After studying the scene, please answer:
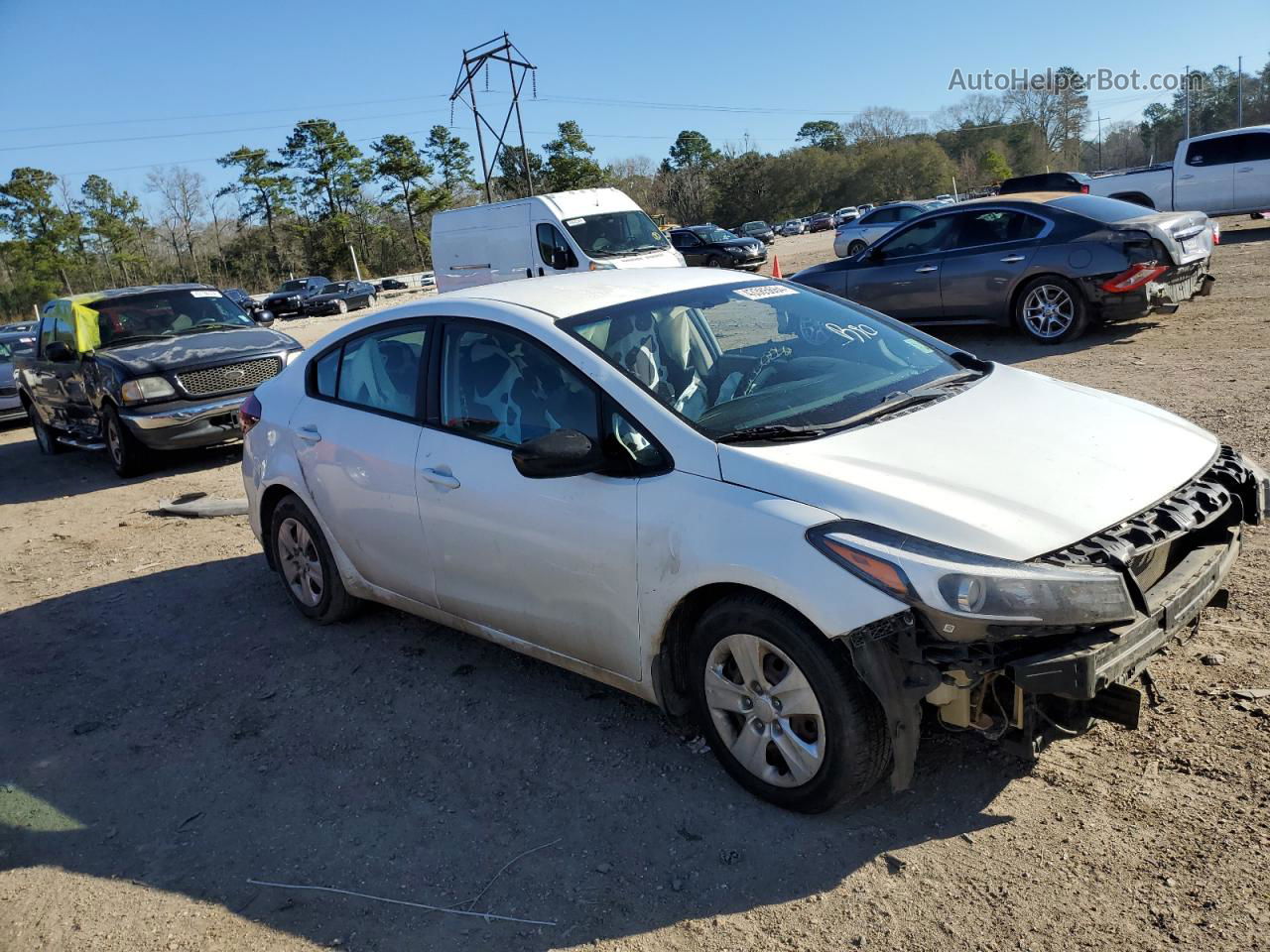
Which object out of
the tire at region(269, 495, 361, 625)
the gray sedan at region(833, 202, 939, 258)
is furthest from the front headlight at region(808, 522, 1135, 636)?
the gray sedan at region(833, 202, 939, 258)

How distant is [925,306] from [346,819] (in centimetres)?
981

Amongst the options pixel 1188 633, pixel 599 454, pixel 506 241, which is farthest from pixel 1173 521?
pixel 506 241

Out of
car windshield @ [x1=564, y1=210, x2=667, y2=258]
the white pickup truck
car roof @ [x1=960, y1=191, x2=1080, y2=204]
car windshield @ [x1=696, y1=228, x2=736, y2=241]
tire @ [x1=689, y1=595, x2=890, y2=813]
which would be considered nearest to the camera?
tire @ [x1=689, y1=595, x2=890, y2=813]

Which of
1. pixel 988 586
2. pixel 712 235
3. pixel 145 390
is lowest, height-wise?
pixel 988 586

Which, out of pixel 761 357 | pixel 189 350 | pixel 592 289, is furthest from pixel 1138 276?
pixel 189 350

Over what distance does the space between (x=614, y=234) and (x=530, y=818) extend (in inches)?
623

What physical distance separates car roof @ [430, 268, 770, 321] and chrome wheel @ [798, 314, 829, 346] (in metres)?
0.38

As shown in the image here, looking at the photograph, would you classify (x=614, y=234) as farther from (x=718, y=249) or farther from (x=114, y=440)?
(x=718, y=249)

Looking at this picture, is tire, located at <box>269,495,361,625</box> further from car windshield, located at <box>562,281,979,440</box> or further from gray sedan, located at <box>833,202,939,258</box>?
gray sedan, located at <box>833,202,939,258</box>

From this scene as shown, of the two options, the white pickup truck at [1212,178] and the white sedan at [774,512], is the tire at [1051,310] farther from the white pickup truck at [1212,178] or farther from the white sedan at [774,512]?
the white pickup truck at [1212,178]

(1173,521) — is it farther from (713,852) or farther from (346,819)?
(346,819)

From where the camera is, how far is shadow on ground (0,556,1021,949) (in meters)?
3.05

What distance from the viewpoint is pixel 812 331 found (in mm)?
4273

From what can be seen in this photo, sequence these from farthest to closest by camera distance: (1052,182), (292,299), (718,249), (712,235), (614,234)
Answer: (292,299) → (712,235) → (718,249) → (1052,182) → (614,234)
